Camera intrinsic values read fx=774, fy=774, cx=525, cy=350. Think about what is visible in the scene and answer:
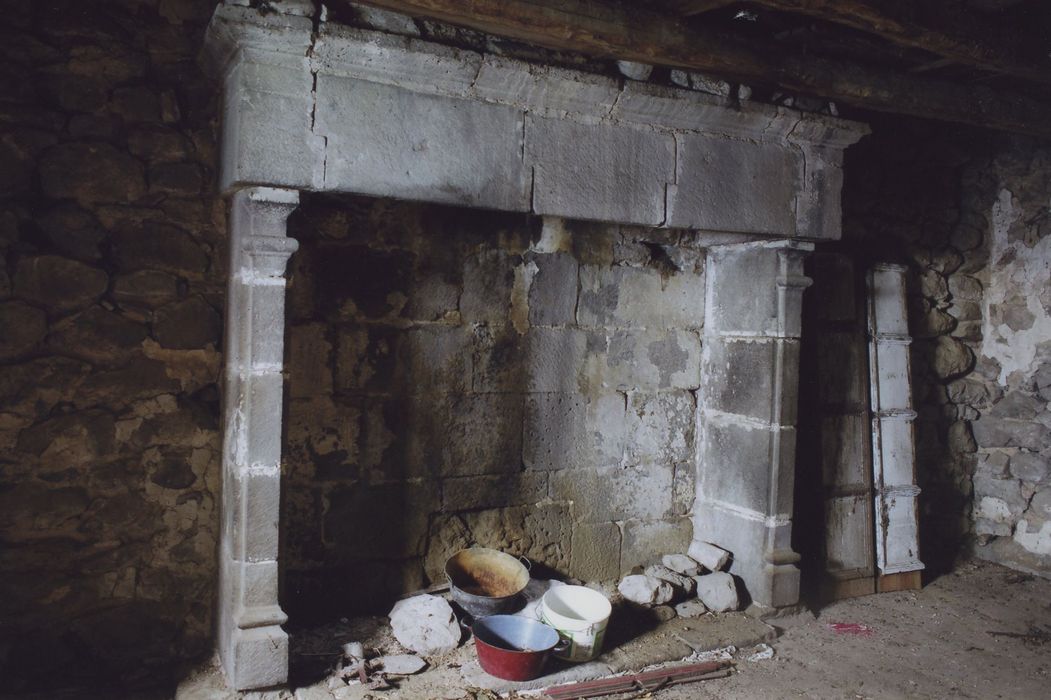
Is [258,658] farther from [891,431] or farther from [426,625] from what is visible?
[891,431]

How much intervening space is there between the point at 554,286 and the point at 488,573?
1417 millimetres

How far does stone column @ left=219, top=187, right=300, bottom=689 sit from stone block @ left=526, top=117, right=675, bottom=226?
100 cm

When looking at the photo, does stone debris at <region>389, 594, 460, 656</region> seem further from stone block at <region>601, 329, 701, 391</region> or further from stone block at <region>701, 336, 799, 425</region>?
stone block at <region>701, 336, 799, 425</region>

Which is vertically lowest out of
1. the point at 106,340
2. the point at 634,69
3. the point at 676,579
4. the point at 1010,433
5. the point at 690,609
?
the point at 690,609

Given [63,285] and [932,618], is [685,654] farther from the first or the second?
[63,285]

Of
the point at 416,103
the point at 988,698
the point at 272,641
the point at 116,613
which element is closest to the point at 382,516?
the point at 272,641

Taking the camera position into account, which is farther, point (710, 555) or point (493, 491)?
point (710, 555)

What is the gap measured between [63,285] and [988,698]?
402cm

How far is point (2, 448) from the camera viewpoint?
2768 millimetres

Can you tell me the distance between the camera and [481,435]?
3.71m

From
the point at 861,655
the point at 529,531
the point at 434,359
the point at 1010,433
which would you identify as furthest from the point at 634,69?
the point at 1010,433

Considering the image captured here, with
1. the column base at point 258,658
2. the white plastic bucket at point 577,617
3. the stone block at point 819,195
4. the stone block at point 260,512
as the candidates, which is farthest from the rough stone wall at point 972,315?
the column base at point 258,658

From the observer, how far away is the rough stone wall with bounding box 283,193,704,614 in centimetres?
335

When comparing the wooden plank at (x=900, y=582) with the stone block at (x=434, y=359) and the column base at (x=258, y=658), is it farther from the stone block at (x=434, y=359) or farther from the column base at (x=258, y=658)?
the column base at (x=258, y=658)
